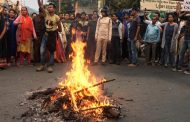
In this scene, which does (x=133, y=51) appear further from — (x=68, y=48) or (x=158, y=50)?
(x=68, y=48)

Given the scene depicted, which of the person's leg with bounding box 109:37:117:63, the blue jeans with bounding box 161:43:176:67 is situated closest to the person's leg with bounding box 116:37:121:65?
the person's leg with bounding box 109:37:117:63

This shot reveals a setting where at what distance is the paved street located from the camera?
7953 mm

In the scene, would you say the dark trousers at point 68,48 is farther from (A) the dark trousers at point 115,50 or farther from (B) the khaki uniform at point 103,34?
(A) the dark trousers at point 115,50

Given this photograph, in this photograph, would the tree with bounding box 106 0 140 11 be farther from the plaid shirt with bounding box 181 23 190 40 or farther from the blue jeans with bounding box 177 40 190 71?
the plaid shirt with bounding box 181 23 190 40

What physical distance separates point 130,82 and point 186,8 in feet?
15.1

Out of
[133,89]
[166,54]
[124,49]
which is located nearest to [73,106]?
[133,89]

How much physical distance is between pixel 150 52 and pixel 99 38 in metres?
2.05

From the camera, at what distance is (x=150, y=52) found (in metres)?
15.2

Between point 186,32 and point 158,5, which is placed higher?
point 158,5

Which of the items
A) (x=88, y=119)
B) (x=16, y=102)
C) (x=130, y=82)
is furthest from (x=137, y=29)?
(x=88, y=119)

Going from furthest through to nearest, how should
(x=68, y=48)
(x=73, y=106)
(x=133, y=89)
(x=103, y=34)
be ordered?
(x=68, y=48), (x=103, y=34), (x=133, y=89), (x=73, y=106)

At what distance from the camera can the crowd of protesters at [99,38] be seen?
13.6 m

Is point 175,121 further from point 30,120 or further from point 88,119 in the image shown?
point 30,120

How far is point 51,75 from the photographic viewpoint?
12.1 metres
